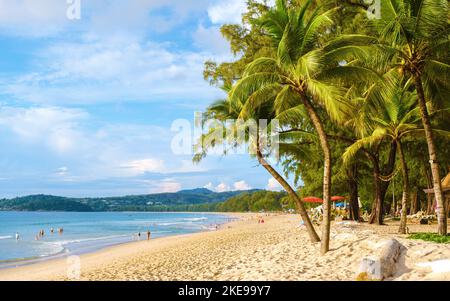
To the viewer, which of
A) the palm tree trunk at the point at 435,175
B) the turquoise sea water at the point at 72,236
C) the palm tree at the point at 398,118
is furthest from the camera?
the turquoise sea water at the point at 72,236

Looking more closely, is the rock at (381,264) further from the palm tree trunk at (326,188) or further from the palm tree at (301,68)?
the palm tree at (301,68)

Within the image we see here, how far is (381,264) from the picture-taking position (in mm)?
9125

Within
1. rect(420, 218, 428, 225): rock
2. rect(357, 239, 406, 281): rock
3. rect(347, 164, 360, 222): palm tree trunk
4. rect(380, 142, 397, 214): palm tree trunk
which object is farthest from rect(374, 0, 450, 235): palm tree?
rect(347, 164, 360, 222): palm tree trunk

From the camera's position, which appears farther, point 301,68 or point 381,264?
point 301,68

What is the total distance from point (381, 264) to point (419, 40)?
25.5 feet

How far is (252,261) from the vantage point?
13117mm

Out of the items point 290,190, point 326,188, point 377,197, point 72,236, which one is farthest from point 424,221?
point 72,236

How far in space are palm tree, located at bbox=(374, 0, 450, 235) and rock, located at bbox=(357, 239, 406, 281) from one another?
5.23 metres

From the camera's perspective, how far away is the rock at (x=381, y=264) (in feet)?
29.7

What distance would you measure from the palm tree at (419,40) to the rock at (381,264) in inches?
206

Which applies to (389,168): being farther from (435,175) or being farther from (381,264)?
(381,264)

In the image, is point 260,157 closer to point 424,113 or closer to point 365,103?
point 365,103

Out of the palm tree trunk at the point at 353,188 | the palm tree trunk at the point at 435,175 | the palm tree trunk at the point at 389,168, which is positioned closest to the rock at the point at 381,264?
the palm tree trunk at the point at 435,175
